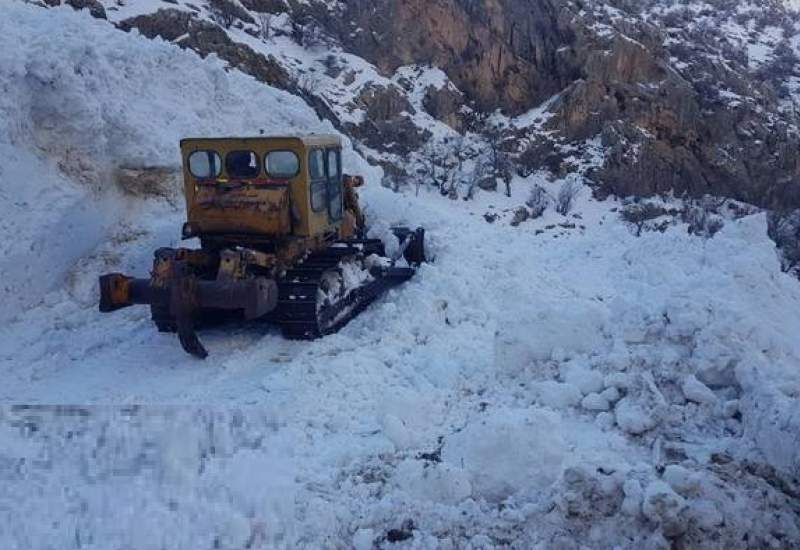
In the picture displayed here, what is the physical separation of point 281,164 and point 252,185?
42 cm

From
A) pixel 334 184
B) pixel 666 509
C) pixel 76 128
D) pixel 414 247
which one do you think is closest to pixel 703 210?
pixel 414 247

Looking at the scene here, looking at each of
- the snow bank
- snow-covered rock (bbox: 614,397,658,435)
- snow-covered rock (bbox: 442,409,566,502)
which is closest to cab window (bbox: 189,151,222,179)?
the snow bank

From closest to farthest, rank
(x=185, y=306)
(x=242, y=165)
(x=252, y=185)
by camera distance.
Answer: (x=185, y=306) < (x=252, y=185) < (x=242, y=165)

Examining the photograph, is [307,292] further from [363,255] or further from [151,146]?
[151,146]

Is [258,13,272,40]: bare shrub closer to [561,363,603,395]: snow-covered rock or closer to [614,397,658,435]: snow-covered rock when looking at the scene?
[561,363,603,395]: snow-covered rock

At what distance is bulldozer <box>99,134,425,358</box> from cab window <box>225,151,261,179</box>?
12 millimetres

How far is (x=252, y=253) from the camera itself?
853 centimetres

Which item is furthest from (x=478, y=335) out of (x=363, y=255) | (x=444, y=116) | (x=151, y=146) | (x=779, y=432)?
(x=444, y=116)

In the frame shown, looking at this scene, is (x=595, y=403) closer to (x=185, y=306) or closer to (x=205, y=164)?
(x=185, y=306)

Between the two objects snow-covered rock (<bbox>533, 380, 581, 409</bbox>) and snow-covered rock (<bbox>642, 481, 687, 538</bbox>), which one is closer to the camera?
snow-covered rock (<bbox>642, 481, 687, 538</bbox>)

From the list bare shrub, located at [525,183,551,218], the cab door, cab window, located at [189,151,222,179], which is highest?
cab window, located at [189,151,222,179]

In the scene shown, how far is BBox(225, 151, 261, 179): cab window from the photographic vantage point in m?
9.11

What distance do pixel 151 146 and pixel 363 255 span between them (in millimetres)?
3648

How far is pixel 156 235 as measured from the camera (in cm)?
1101
